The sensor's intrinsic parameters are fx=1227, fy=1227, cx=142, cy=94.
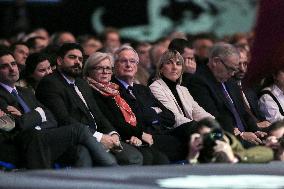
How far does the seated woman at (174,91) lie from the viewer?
12141 mm

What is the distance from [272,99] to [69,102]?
3.18m

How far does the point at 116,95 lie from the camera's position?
11461 mm

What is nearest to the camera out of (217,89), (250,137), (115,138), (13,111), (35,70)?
(13,111)

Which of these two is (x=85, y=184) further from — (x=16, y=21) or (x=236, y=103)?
(x=16, y=21)

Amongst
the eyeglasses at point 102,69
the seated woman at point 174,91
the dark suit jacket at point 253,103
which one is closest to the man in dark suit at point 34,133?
the eyeglasses at point 102,69

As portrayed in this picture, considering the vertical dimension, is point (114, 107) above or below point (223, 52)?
below

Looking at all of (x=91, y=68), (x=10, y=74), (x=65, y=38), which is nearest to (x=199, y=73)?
(x=91, y=68)

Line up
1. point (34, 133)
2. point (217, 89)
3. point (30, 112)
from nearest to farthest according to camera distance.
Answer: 1. point (34, 133)
2. point (30, 112)
3. point (217, 89)

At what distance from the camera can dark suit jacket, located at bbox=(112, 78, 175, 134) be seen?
1177 centimetres

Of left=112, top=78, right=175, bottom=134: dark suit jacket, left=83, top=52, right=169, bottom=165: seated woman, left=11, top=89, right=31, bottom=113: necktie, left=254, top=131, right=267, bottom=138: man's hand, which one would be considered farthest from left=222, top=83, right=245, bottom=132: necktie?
left=11, top=89, right=31, bottom=113: necktie

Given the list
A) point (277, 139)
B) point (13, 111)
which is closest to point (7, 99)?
point (13, 111)

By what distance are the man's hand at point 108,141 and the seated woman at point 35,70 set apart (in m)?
1.38

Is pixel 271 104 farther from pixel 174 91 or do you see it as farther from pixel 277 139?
pixel 277 139

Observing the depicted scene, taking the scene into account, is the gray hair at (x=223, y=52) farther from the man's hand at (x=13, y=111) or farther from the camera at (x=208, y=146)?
the camera at (x=208, y=146)
